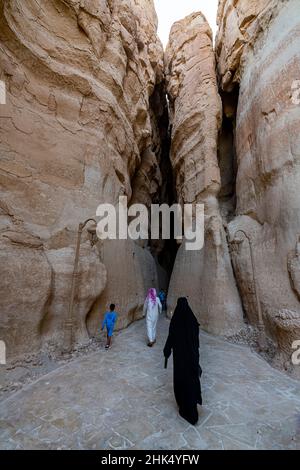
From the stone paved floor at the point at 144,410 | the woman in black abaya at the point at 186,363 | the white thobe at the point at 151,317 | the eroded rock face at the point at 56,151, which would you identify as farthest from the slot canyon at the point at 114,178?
the woman in black abaya at the point at 186,363

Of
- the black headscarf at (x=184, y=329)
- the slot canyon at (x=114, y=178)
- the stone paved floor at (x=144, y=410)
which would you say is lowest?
the stone paved floor at (x=144, y=410)

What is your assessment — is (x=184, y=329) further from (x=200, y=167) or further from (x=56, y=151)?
(x=200, y=167)

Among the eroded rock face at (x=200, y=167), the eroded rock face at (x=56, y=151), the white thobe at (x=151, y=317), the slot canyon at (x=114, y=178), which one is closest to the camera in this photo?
the eroded rock face at (x=56, y=151)

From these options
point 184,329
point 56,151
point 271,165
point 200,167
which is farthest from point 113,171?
point 184,329

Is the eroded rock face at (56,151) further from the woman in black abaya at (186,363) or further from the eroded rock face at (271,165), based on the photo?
the eroded rock face at (271,165)

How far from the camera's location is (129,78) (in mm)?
10352

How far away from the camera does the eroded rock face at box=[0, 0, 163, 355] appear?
17.7 ft

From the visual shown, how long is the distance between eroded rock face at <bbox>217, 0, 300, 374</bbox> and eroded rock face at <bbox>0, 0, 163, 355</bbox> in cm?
438

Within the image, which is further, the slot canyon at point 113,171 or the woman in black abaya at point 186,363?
the slot canyon at point 113,171

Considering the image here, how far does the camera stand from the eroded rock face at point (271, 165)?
242 inches

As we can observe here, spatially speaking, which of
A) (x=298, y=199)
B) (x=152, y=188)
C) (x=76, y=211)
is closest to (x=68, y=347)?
(x=76, y=211)

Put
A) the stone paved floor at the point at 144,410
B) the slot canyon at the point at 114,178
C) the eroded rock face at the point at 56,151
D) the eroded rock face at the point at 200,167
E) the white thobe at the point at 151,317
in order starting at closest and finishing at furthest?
the stone paved floor at the point at 144,410 < the eroded rock face at the point at 56,151 < the slot canyon at the point at 114,178 < the white thobe at the point at 151,317 < the eroded rock face at the point at 200,167

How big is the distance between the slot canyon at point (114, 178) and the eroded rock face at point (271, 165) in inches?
1.5
